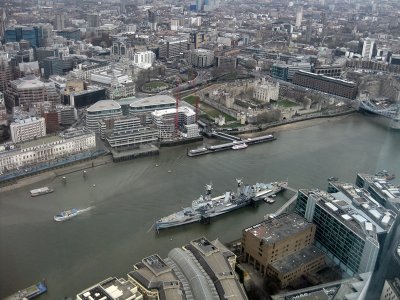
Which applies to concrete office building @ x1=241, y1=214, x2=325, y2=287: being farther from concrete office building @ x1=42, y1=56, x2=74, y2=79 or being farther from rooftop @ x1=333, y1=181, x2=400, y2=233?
concrete office building @ x1=42, y1=56, x2=74, y2=79

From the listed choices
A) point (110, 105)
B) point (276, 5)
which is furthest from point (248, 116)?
point (276, 5)

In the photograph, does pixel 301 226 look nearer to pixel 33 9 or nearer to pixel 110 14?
pixel 33 9

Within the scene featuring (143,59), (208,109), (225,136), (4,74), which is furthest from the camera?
(143,59)

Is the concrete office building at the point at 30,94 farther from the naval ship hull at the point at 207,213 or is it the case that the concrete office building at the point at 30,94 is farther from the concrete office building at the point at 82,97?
the naval ship hull at the point at 207,213

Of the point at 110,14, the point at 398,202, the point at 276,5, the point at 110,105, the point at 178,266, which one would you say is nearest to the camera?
the point at 178,266

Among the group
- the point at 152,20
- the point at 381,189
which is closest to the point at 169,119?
the point at 381,189

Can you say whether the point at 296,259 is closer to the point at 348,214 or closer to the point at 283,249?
the point at 283,249

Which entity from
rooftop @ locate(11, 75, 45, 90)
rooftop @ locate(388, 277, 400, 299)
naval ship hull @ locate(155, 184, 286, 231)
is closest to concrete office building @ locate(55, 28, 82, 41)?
rooftop @ locate(11, 75, 45, 90)
